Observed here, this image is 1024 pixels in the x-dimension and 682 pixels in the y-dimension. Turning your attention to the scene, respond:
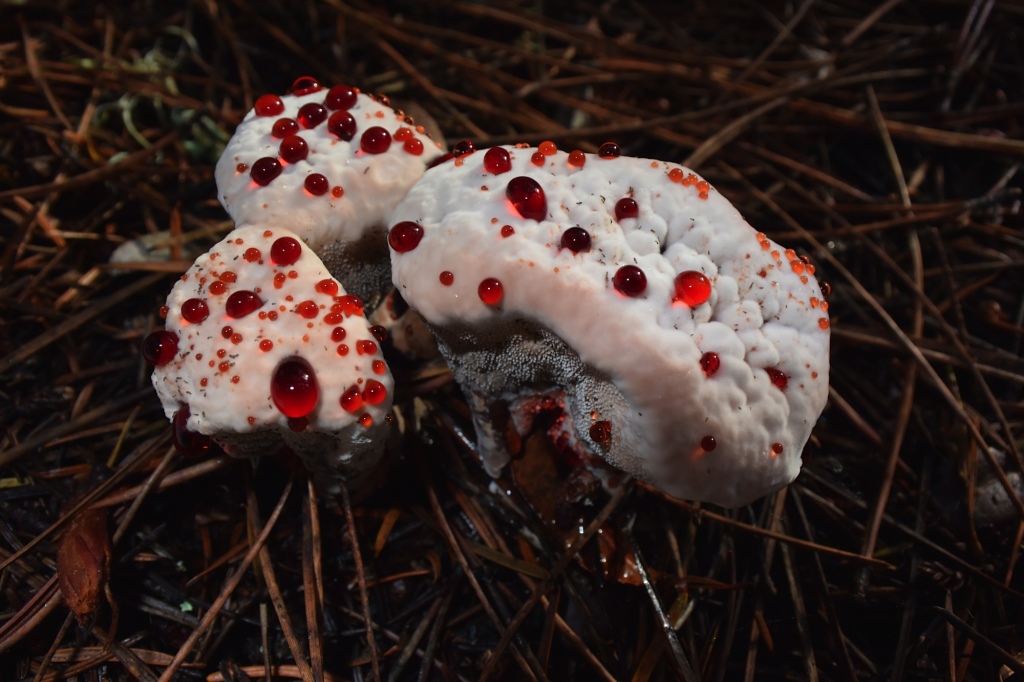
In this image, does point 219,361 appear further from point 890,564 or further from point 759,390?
point 890,564

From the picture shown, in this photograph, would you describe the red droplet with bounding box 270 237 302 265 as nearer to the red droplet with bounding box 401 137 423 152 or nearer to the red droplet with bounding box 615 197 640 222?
the red droplet with bounding box 401 137 423 152

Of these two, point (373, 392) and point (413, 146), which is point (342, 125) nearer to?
point (413, 146)

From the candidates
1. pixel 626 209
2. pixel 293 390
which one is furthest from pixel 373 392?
pixel 626 209

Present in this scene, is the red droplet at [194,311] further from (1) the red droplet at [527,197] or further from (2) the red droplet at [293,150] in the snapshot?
(1) the red droplet at [527,197]

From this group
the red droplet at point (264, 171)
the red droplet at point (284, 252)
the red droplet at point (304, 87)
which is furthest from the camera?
the red droplet at point (304, 87)

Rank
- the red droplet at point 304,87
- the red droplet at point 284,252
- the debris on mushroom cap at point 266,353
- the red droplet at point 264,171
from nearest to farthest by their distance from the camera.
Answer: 1. the debris on mushroom cap at point 266,353
2. the red droplet at point 284,252
3. the red droplet at point 264,171
4. the red droplet at point 304,87

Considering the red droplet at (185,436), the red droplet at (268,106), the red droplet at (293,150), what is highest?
the red droplet at (268,106)

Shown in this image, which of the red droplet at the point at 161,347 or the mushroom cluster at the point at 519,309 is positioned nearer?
the mushroom cluster at the point at 519,309

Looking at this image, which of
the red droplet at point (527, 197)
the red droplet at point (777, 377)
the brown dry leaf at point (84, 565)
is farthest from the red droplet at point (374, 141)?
the brown dry leaf at point (84, 565)

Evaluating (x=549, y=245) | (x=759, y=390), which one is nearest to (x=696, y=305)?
(x=759, y=390)
